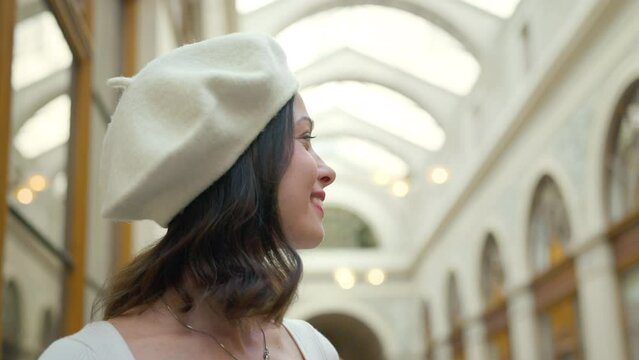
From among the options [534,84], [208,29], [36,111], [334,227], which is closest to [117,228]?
[36,111]

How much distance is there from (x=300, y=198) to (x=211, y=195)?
0.15 metres

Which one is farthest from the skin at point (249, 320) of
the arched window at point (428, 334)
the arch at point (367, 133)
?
the arched window at point (428, 334)

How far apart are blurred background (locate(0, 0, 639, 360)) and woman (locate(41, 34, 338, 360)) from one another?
25cm

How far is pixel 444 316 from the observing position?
76.2ft

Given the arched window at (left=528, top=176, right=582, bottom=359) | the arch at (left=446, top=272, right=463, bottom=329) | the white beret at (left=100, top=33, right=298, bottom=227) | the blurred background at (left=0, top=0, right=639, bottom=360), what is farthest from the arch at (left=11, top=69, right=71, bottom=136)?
the arch at (left=446, top=272, right=463, bottom=329)

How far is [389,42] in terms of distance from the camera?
66.3ft

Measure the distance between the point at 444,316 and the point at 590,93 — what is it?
12.5 m

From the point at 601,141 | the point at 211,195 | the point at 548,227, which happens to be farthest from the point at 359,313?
the point at 211,195

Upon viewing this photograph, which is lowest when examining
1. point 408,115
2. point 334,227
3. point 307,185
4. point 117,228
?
point 334,227

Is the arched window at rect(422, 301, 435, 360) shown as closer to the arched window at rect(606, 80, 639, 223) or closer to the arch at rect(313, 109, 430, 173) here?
the arch at rect(313, 109, 430, 173)

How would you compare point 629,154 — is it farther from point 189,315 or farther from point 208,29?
point 189,315

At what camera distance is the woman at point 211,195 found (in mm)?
1442

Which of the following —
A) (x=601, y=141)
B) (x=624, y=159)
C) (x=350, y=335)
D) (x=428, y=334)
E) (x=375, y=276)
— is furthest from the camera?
(x=350, y=335)

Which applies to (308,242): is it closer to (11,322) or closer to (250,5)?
(11,322)
